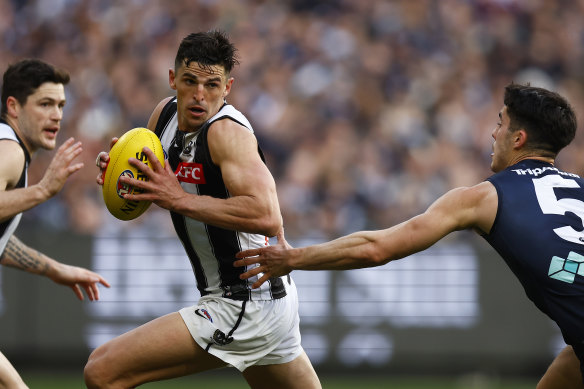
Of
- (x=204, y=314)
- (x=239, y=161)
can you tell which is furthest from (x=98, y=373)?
(x=239, y=161)

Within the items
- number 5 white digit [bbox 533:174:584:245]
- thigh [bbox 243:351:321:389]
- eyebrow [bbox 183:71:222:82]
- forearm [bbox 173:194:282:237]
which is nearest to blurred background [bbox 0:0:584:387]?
thigh [bbox 243:351:321:389]

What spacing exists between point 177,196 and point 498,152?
6.62 feet

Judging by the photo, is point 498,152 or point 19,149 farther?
point 19,149

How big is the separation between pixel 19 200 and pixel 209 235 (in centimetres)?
132

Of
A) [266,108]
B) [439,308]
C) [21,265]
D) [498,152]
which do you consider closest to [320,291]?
[439,308]

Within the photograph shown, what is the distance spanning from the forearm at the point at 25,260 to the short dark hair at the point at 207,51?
2024 mm

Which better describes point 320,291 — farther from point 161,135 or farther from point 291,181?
point 161,135

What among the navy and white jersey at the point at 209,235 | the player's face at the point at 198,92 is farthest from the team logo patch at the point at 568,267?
→ the player's face at the point at 198,92

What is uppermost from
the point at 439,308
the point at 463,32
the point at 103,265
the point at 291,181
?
the point at 463,32

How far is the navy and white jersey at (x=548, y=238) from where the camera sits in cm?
535

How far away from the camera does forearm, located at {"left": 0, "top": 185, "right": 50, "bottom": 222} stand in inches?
240

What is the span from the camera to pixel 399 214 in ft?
42.5

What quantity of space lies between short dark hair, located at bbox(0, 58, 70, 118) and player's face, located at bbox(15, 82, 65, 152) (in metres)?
0.04

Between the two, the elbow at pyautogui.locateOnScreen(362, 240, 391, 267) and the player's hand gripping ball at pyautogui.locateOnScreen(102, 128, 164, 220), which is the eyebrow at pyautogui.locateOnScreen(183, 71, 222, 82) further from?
the elbow at pyautogui.locateOnScreen(362, 240, 391, 267)
